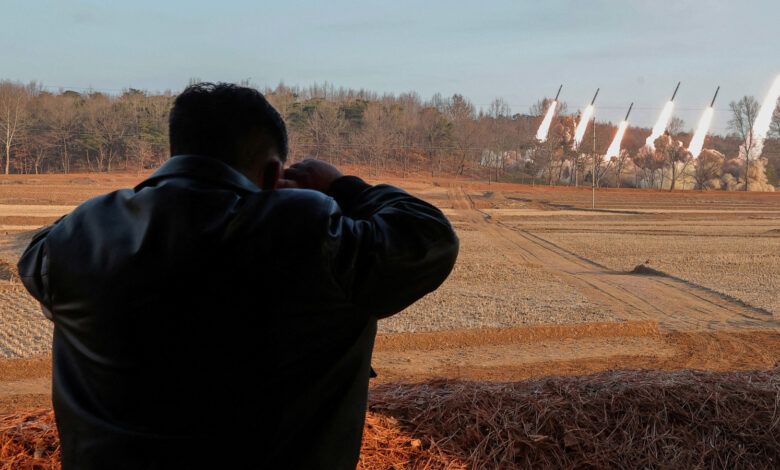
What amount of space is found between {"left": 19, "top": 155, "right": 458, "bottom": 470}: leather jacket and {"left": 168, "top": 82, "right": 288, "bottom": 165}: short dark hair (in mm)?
91

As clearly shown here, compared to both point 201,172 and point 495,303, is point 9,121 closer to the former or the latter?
point 495,303

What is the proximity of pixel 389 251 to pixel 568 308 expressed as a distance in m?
13.1

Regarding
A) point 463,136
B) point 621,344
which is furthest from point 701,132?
point 621,344

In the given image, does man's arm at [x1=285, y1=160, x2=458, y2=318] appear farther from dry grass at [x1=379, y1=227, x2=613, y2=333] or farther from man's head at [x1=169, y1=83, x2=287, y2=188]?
dry grass at [x1=379, y1=227, x2=613, y2=333]

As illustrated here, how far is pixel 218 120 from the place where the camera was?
4.93 feet

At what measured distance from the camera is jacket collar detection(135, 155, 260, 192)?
54.5 inches

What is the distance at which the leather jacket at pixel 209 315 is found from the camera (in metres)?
1.26

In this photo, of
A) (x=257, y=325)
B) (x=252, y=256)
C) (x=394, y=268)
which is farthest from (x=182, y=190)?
(x=394, y=268)

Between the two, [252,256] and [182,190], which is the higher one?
[182,190]

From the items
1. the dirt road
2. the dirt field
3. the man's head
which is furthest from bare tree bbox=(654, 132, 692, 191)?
the man's head

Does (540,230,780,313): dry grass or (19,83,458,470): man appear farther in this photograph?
(540,230,780,313): dry grass

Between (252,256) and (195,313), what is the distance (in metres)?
0.17

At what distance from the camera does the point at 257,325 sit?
4.20ft

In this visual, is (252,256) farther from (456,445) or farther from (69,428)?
(456,445)
